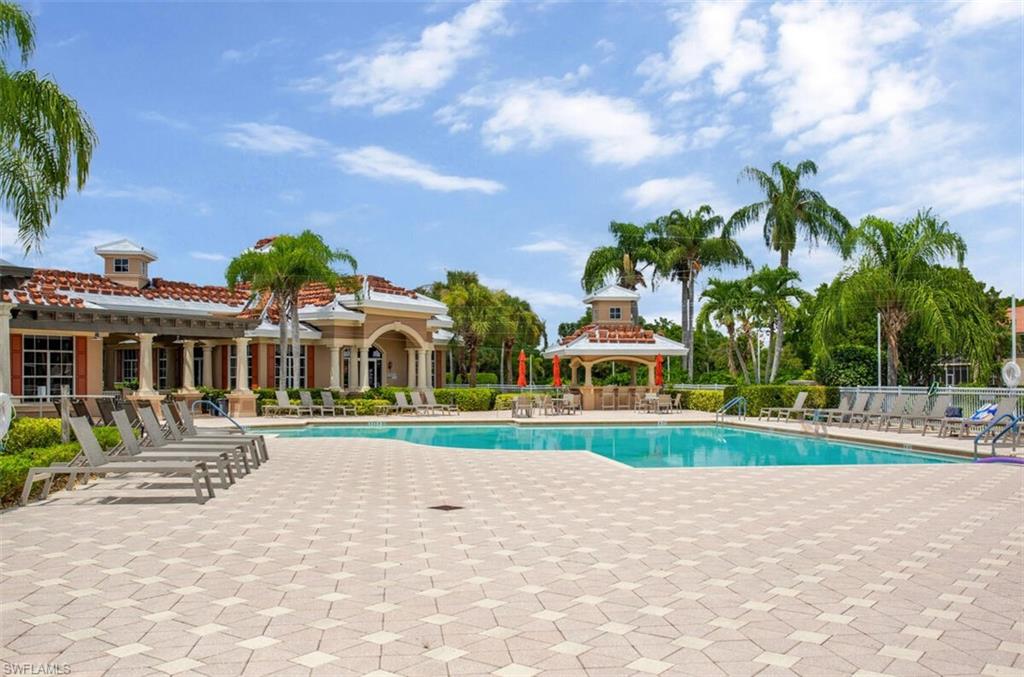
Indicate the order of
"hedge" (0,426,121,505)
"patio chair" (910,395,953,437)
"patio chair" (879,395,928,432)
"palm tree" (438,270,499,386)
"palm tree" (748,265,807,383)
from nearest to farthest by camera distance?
"hedge" (0,426,121,505) < "patio chair" (910,395,953,437) < "patio chair" (879,395,928,432) < "palm tree" (748,265,807,383) < "palm tree" (438,270,499,386)

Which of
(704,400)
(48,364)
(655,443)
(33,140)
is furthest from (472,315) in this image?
(33,140)

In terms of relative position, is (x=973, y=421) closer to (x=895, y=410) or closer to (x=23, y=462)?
(x=895, y=410)

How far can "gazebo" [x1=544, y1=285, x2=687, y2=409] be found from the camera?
31875 mm

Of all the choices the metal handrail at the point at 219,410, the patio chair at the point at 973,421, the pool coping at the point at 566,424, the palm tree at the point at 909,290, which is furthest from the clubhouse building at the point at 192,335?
the patio chair at the point at 973,421

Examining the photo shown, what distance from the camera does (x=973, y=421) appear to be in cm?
1728

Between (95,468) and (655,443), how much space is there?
13.3 metres

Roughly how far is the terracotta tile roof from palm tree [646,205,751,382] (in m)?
4.89

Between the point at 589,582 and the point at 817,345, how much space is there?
25.1 meters

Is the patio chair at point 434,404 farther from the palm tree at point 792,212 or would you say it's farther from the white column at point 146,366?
the palm tree at point 792,212

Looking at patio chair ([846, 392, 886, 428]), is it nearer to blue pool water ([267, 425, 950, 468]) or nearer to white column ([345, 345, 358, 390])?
blue pool water ([267, 425, 950, 468])

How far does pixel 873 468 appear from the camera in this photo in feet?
40.7

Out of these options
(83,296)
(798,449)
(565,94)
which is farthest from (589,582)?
(83,296)

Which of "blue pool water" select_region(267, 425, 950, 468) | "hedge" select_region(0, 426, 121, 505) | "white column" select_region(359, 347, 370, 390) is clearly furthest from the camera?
"white column" select_region(359, 347, 370, 390)

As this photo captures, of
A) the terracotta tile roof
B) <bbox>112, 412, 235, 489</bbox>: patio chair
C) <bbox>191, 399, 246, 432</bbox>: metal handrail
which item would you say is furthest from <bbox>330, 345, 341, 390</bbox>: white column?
<bbox>112, 412, 235, 489</bbox>: patio chair
